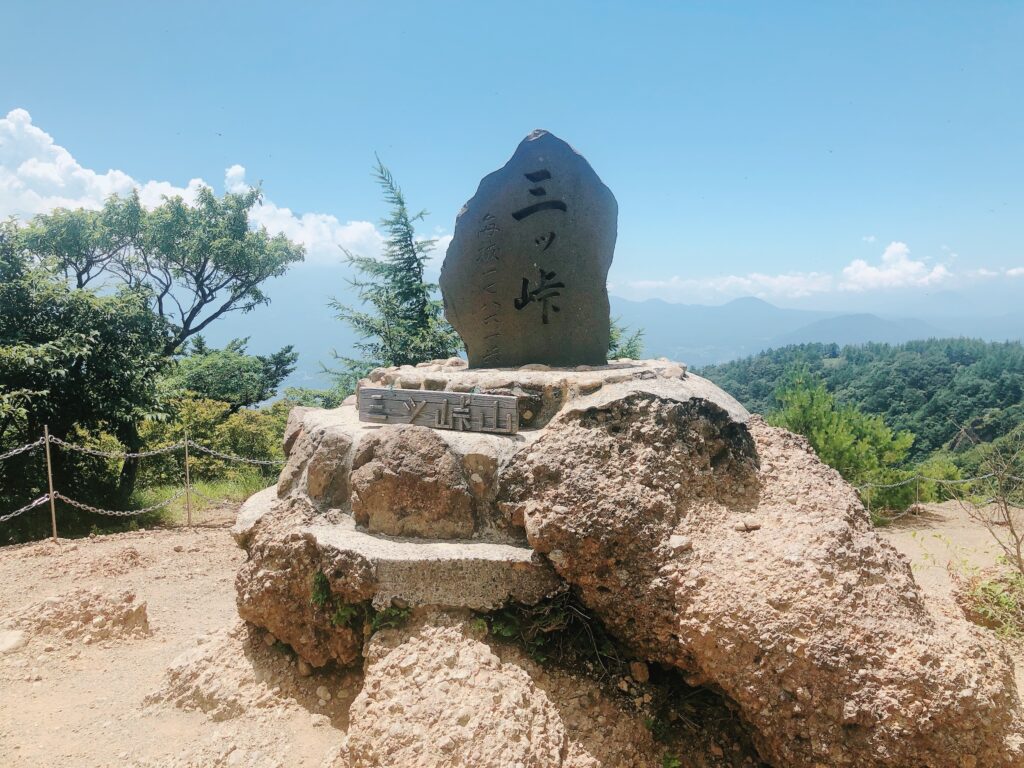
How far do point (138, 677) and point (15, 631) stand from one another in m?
1.09

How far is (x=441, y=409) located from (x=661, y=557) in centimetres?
168

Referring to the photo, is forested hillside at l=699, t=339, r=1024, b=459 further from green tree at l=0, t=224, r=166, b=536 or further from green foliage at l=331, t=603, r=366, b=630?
green tree at l=0, t=224, r=166, b=536

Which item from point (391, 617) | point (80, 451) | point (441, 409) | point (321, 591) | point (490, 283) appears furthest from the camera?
point (80, 451)

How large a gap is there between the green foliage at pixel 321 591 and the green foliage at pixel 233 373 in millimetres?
9930

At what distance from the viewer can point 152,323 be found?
8906 mm

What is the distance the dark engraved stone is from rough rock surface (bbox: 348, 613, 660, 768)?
270 cm

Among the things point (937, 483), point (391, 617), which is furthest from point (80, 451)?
point (937, 483)

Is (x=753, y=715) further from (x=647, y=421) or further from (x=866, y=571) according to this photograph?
(x=647, y=421)

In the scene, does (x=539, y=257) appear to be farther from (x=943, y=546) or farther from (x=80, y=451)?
(x=80, y=451)

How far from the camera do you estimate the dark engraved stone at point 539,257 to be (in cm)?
523

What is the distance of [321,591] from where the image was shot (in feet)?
11.7

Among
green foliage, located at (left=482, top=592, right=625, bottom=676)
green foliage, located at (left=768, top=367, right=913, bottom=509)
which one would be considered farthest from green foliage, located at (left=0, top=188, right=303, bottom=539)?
green foliage, located at (left=768, top=367, right=913, bottom=509)

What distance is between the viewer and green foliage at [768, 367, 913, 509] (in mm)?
9281

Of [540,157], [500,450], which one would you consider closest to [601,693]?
[500,450]
